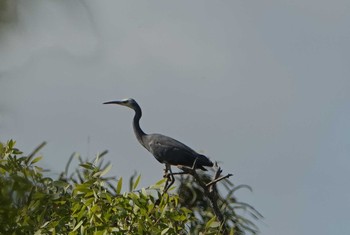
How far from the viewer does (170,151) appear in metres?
13.6

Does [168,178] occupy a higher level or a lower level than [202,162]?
lower

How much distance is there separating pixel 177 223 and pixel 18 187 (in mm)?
5477

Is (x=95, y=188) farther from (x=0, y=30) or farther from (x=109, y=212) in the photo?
(x=0, y=30)

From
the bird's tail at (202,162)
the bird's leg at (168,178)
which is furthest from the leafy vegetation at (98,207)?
the bird's tail at (202,162)

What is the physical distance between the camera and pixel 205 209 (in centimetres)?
1352

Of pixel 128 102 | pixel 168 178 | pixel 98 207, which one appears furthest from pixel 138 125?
pixel 98 207

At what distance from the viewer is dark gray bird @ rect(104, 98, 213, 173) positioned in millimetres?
13102

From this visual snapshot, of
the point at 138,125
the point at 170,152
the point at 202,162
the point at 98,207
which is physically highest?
the point at 138,125

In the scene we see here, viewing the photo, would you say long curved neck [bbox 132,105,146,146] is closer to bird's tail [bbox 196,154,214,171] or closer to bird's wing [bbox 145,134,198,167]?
bird's wing [bbox 145,134,198,167]

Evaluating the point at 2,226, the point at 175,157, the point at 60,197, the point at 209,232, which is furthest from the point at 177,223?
the point at 2,226

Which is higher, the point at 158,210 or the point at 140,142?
the point at 140,142

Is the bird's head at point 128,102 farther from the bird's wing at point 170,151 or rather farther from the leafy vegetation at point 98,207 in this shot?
the leafy vegetation at point 98,207

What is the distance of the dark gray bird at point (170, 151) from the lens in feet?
43.0

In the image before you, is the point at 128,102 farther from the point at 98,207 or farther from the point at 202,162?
the point at 98,207
